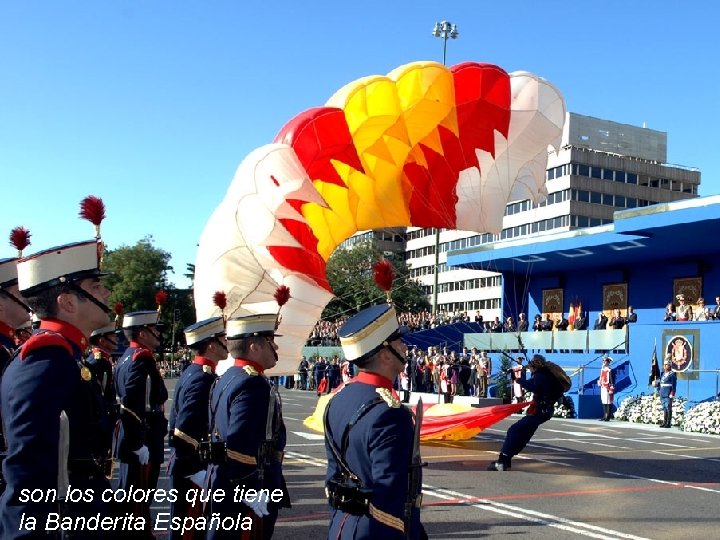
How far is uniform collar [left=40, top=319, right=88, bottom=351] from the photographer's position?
370 cm

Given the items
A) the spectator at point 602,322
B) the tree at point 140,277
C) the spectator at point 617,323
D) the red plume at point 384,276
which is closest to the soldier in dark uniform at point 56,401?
the red plume at point 384,276

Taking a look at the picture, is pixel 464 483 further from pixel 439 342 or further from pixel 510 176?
pixel 439 342

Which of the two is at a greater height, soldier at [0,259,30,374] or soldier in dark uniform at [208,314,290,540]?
soldier at [0,259,30,374]

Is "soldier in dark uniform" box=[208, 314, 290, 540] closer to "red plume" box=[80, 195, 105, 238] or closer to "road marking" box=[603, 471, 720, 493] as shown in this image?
"red plume" box=[80, 195, 105, 238]

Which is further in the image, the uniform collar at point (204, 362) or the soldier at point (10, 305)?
the uniform collar at point (204, 362)

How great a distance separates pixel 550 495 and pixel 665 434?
1087cm

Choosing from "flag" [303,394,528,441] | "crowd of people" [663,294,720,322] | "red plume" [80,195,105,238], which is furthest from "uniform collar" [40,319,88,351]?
"crowd of people" [663,294,720,322]

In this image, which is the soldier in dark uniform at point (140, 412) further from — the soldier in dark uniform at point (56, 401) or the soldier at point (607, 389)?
the soldier at point (607, 389)

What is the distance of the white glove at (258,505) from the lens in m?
5.22

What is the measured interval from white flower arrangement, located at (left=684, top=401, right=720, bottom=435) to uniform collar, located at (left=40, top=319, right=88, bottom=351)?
64.1ft

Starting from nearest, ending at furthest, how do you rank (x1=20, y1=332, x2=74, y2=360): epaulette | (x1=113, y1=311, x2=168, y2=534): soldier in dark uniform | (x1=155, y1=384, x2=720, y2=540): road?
(x1=20, y1=332, x2=74, y2=360): epaulette < (x1=113, y1=311, x2=168, y2=534): soldier in dark uniform < (x1=155, y1=384, x2=720, y2=540): road

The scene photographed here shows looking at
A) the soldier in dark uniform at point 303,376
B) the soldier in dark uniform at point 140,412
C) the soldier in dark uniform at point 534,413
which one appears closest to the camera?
the soldier in dark uniform at point 140,412

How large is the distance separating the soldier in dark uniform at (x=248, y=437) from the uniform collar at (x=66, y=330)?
1.76 meters

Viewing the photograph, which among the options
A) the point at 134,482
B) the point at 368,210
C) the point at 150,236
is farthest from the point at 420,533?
the point at 150,236
